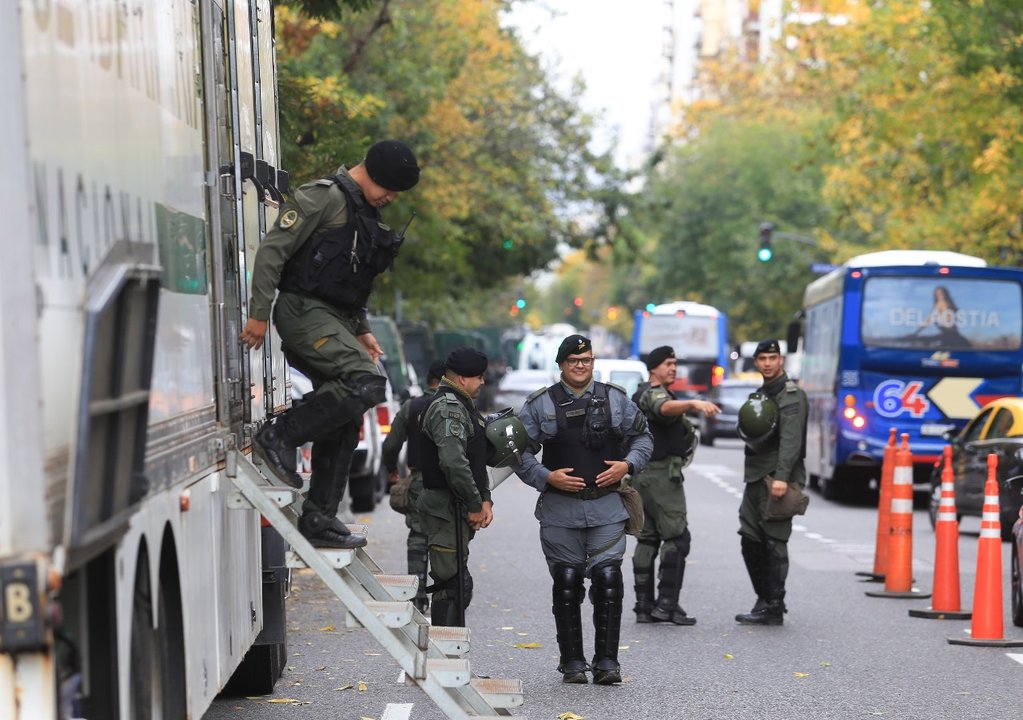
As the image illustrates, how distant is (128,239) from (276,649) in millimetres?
4694

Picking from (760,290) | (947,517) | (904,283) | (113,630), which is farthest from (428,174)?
(760,290)

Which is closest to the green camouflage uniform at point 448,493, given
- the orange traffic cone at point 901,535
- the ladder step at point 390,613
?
the ladder step at point 390,613

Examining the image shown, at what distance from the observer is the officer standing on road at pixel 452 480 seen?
951 cm

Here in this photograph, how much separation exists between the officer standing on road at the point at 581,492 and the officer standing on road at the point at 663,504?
A: 2278 millimetres

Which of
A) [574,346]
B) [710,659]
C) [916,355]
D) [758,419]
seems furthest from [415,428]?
[916,355]

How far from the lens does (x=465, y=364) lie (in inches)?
381

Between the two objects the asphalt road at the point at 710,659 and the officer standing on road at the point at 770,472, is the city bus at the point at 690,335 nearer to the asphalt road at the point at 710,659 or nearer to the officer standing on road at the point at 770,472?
the asphalt road at the point at 710,659

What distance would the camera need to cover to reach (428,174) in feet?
100

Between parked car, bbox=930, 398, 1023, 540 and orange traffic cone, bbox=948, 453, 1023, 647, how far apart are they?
6.18m

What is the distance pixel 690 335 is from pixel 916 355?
31.8m

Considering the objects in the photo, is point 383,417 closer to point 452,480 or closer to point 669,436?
point 669,436

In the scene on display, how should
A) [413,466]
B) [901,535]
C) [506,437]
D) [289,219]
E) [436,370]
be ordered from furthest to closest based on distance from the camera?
[901,535] → [436,370] → [413,466] → [506,437] → [289,219]

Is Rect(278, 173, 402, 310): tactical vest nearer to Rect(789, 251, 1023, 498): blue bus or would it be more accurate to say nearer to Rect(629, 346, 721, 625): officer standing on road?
Rect(629, 346, 721, 625): officer standing on road

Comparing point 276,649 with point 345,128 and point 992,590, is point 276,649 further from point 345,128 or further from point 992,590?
point 345,128
